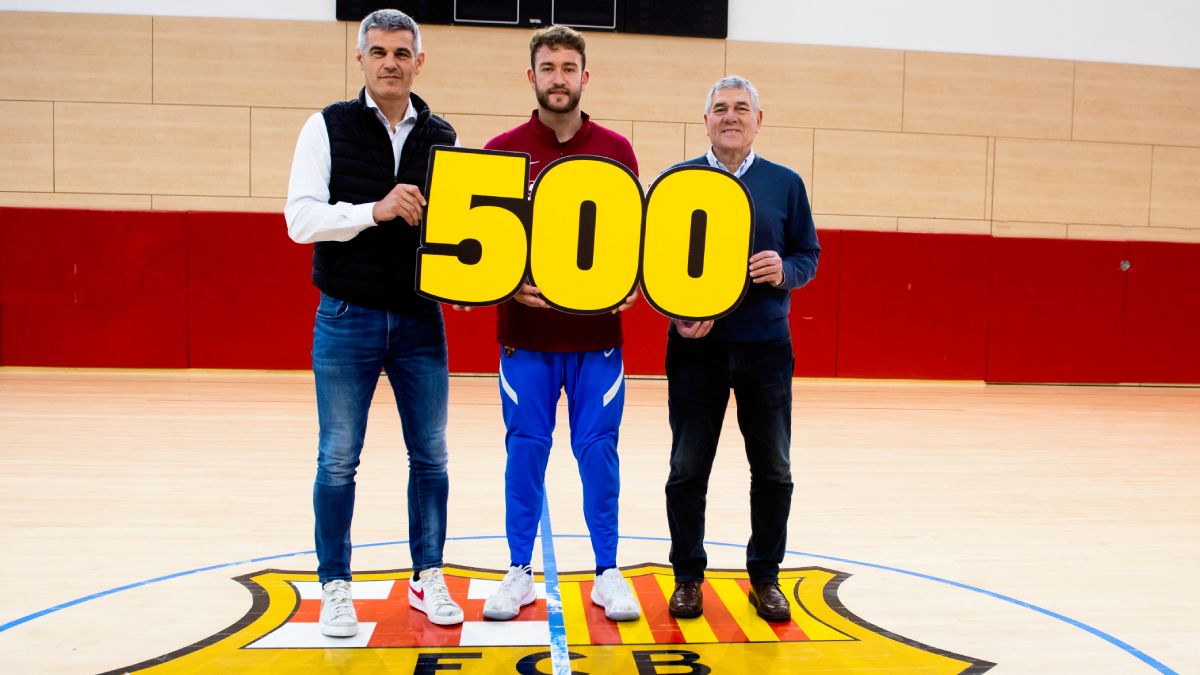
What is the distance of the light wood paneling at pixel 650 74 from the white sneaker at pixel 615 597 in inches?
264

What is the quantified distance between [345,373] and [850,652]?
1489 millimetres

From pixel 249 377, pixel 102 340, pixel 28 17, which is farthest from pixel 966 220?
pixel 28 17

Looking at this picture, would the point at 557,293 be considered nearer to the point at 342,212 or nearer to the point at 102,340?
the point at 342,212

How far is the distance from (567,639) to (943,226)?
7.80 metres

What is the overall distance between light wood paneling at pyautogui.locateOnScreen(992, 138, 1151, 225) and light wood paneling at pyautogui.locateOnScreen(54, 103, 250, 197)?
7368 millimetres

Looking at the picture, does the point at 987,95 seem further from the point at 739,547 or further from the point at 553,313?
the point at 553,313

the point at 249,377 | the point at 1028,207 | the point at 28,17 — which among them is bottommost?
the point at 249,377

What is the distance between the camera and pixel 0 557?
10.3 ft

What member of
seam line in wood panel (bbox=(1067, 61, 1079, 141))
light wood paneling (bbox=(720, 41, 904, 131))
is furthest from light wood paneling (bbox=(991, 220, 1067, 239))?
light wood paneling (bbox=(720, 41, 904, 131))

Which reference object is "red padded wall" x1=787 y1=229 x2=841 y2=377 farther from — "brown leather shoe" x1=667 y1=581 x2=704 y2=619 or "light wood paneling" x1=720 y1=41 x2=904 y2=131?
"brown leather shoe" x1=667 y1=581 x2=704 y2=619

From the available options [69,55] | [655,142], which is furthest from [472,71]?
[69,55]

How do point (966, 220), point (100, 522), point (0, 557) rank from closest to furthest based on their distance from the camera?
point (0, 557)
point (100, 522)
point (966, 220)

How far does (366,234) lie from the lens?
2.42 metres

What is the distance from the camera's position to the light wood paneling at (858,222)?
354 inches
